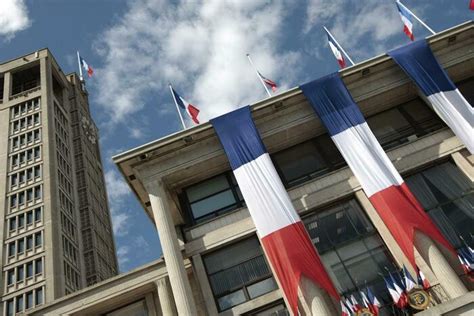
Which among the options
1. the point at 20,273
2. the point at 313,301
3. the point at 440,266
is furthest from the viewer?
the point at 20,273

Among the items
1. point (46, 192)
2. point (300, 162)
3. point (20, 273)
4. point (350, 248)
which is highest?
point (46, 192)

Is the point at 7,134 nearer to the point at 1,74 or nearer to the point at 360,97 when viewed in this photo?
the point at 1,74

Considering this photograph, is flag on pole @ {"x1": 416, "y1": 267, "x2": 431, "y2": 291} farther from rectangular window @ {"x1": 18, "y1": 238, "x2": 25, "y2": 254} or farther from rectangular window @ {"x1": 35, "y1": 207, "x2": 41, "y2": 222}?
rectangular window @ {"x1": 35, "y1": 207, "x2": 41, "y2": 222}

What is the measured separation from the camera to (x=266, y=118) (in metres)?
24.5

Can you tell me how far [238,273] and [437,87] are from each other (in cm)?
1441

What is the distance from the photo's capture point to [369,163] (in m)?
21.0

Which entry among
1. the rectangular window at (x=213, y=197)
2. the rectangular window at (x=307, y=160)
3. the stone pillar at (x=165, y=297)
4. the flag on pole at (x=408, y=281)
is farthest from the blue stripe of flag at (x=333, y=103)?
the stone pillar at (x=165, y=297)

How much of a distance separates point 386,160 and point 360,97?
4.97 meters

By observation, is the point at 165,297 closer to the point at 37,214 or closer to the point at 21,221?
the point at 37,214

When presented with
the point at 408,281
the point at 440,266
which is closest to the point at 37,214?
the point at 408,281

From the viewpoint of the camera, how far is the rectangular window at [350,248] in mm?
19703

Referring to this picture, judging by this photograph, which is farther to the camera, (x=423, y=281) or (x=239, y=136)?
(x=239, y=136)

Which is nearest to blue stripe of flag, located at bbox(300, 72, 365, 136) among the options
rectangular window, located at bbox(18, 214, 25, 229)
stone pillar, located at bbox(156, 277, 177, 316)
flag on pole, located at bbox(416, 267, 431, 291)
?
flag on pole, located at bbox(416, 267, 431, 291)

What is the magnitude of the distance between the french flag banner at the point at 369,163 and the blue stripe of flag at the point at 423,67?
3.60m
